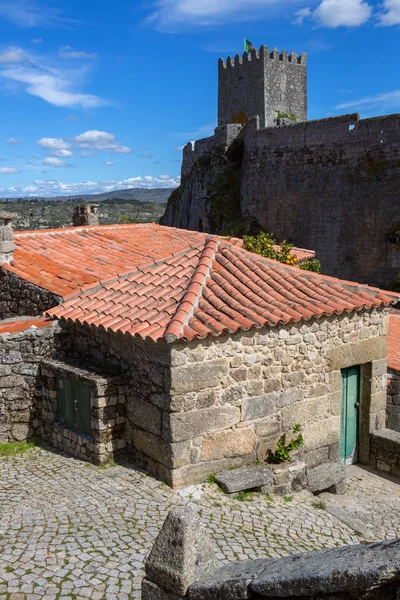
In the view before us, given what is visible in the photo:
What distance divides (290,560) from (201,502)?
13.2 feet

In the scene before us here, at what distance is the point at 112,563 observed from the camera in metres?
5.17

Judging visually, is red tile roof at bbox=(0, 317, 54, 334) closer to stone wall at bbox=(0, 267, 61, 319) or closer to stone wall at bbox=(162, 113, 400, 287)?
stone wall at bbox=(0, 267, 61, 319)

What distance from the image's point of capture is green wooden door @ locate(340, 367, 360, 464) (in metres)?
9.10

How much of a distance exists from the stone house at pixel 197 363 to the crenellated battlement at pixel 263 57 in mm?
27756

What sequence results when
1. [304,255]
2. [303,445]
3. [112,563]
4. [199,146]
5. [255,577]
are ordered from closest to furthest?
1. [255,577]
2. [112,563]
3. [303,445]
4. [304,255]
5. [199,146]

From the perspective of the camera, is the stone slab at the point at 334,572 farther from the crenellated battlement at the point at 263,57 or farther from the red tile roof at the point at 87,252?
the crenellated battlement at the point at 263,57

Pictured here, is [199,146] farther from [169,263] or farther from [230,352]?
[230,352]

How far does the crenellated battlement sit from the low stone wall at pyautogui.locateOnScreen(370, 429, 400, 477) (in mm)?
28853

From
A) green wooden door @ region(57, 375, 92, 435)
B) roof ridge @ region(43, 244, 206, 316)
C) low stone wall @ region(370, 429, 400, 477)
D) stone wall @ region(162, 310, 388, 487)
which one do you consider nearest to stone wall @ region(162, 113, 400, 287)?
low stone wall @ region(370, 429, 400, 477)

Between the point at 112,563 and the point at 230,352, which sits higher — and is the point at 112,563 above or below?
below

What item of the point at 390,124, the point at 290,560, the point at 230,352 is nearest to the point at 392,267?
the point at 390,124

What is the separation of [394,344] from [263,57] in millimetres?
25999

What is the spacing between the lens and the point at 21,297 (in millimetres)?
10359

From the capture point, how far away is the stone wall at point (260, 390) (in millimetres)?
6879
